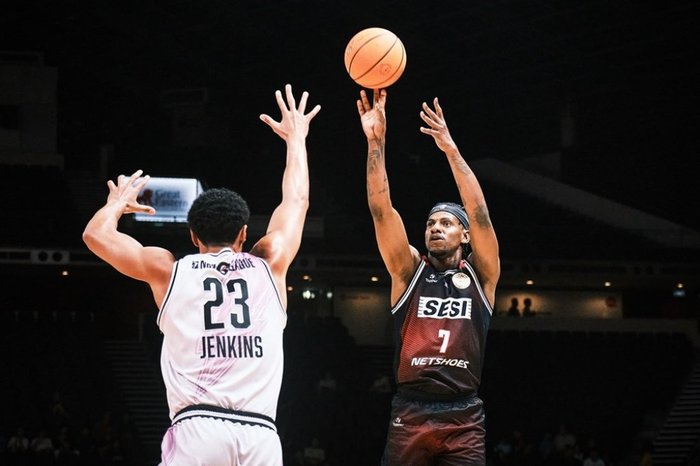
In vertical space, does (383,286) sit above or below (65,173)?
below

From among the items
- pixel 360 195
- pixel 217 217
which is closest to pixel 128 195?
pixel 217 217

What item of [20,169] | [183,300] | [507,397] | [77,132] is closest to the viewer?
[183,300]

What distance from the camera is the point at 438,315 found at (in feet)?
19.8

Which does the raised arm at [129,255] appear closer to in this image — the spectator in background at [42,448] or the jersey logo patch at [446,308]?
the jersey logo patch at [446,308]

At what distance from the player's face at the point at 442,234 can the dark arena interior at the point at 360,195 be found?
13028 millimetres

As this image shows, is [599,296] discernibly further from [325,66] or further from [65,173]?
[65,173]

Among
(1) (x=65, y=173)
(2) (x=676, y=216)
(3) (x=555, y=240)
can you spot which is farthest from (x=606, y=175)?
(1) (x=65, y=173)

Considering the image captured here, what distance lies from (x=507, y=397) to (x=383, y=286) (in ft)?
32.0

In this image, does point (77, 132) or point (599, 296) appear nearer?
point (599, 296)

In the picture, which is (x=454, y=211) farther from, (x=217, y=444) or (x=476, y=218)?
(x=217, y=444)

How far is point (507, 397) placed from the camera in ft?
72.9

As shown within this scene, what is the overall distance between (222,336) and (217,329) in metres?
0.03

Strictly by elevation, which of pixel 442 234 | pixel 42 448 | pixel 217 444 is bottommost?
pixel 42 448

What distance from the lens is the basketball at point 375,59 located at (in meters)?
6.97
